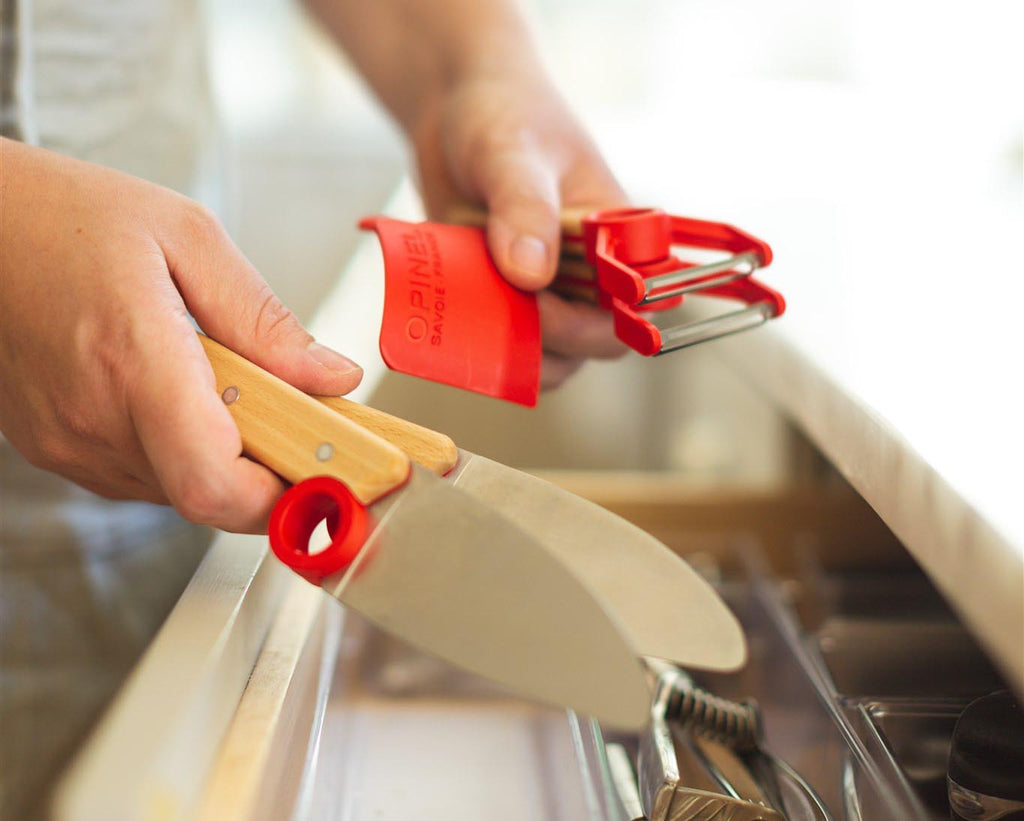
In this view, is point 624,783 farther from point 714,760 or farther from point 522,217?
point 522,217

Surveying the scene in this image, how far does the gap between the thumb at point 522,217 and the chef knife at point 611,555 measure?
0.48 feet

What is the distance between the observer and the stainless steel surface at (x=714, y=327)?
44cm

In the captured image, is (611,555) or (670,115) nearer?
(611,555)

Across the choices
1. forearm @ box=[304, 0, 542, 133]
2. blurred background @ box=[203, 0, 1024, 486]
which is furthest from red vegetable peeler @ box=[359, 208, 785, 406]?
blurred background @ box=[203, 0, 1024, 486]

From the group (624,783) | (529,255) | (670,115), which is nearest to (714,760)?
(624,783)

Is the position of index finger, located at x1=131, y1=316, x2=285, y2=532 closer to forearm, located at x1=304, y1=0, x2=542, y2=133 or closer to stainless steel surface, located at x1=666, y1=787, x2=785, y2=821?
stainless steel surface, located at x1=666, y1=787, x2=785, y2=821

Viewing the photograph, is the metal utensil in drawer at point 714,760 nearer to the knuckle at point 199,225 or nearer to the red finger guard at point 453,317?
the red finger guard at point 453,317

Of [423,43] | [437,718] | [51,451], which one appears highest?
[423,43]

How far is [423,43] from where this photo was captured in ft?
2.41

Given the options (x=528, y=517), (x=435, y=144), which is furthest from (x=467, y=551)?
(x=435, y=144)

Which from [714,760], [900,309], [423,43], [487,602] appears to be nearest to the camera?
[487,602]

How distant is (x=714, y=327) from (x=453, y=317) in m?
0.12

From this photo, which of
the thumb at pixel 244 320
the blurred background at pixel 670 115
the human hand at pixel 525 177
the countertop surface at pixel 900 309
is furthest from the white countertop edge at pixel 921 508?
the blurred background at pixel 670 115

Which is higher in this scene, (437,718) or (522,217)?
(522,217)
